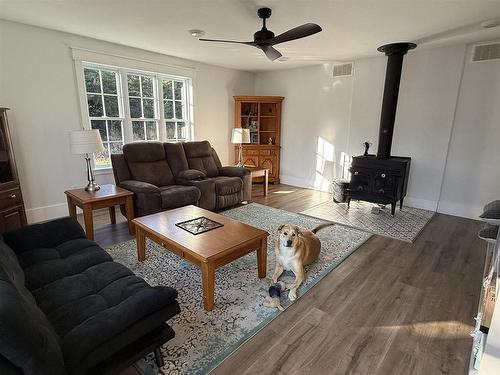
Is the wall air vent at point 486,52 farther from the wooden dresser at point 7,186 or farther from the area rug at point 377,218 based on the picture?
the wooden dresser at point 7,186

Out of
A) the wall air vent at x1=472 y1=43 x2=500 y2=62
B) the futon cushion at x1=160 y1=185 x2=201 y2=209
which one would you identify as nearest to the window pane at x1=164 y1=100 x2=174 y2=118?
the futon cushion at x1=160 y1=185 x2=201 y2=209

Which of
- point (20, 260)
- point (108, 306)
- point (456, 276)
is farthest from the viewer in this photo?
point (456, 276)

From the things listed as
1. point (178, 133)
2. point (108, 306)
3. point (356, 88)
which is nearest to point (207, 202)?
point (178, 133)

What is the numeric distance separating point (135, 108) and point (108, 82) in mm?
521

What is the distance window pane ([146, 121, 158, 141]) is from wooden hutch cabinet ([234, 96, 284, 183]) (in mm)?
1771

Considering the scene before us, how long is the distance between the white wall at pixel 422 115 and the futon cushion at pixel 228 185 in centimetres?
205

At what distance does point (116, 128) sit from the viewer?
425 cm

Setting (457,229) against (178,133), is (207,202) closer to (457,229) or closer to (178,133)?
(178,133)

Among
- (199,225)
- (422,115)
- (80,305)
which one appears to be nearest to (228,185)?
(199,225)

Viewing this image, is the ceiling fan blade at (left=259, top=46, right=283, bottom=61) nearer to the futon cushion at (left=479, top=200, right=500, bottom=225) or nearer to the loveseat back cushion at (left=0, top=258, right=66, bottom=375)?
the futon cushion at (left=479, top=200, right=500, bottom=225)

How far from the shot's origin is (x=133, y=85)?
433cm

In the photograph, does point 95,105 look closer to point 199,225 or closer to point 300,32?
point 199,225

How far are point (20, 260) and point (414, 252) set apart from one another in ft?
11.3

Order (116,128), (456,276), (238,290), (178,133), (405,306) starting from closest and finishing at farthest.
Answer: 1. (405,306)
2. (238,290)
3. (456,276)
4. (116,128)
5. (178,133)
